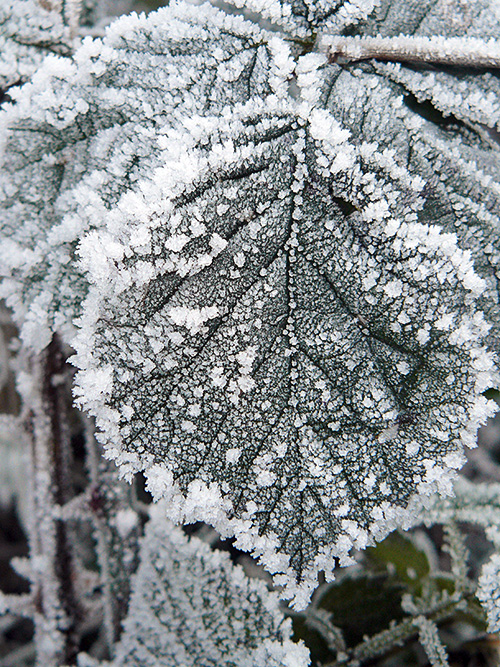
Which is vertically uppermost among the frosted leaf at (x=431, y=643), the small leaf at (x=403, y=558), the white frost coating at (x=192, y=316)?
the white frost coating at (x=192, y=316)

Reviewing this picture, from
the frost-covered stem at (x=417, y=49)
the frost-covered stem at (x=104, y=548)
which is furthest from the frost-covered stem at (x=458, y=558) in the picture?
the frost-covered stem at (x=417, y=49)

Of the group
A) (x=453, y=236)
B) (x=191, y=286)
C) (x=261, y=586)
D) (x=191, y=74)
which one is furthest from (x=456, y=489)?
(x=191, y=74)

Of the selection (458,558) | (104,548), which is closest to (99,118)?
(104,548)

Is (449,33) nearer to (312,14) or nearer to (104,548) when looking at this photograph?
(312,14)

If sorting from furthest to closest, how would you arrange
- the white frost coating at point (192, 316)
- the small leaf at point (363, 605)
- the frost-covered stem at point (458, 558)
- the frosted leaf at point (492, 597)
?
the small leaf at point (363, 605) → the frost-covered stem at point (458, 558) → the frosted leaf at point (492, 597) → the white frost coating at point (192, 316)

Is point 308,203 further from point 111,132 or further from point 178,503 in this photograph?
point 178,503

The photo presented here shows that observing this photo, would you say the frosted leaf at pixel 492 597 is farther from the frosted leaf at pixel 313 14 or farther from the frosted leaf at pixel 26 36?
the frosted leaf at pixel 26 36
